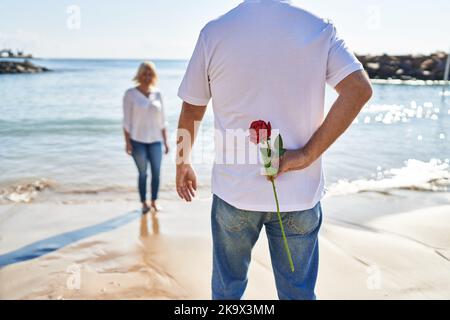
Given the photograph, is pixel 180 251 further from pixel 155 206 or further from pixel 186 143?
pixel 186 143

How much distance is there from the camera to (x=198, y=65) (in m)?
1.78

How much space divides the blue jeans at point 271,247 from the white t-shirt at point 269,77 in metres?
0.07

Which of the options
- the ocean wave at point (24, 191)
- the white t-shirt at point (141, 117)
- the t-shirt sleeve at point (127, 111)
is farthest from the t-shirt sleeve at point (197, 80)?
the ocean wave at point (24, 191)

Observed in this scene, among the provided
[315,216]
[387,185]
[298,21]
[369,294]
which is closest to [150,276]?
[369,294]

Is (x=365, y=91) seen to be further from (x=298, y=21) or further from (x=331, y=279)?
(x=331, y=279)

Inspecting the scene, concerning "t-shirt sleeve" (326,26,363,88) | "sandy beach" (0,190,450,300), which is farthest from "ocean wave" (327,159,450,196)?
"t-shirt sleeve" (326,26,363,88)

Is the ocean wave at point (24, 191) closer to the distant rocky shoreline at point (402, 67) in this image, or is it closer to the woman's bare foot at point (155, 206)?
the woman's bare foot at point (155, 206)

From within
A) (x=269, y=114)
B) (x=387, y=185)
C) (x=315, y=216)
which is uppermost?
(x=269, y=114)

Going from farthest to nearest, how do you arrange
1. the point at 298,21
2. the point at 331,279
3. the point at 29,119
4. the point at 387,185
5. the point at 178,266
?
the point at 29,119 < the point at 387,185 < the point at 178,266 < the point at 331,279 < the point at 298,21

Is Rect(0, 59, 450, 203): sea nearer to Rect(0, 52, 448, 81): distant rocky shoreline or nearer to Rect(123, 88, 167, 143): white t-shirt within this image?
Rect(123, 88, 167, 143): white t-shirt

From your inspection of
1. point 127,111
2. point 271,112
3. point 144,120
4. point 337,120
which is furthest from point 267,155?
point 127,111

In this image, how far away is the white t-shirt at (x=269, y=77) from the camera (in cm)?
160

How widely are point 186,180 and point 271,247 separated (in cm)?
49
